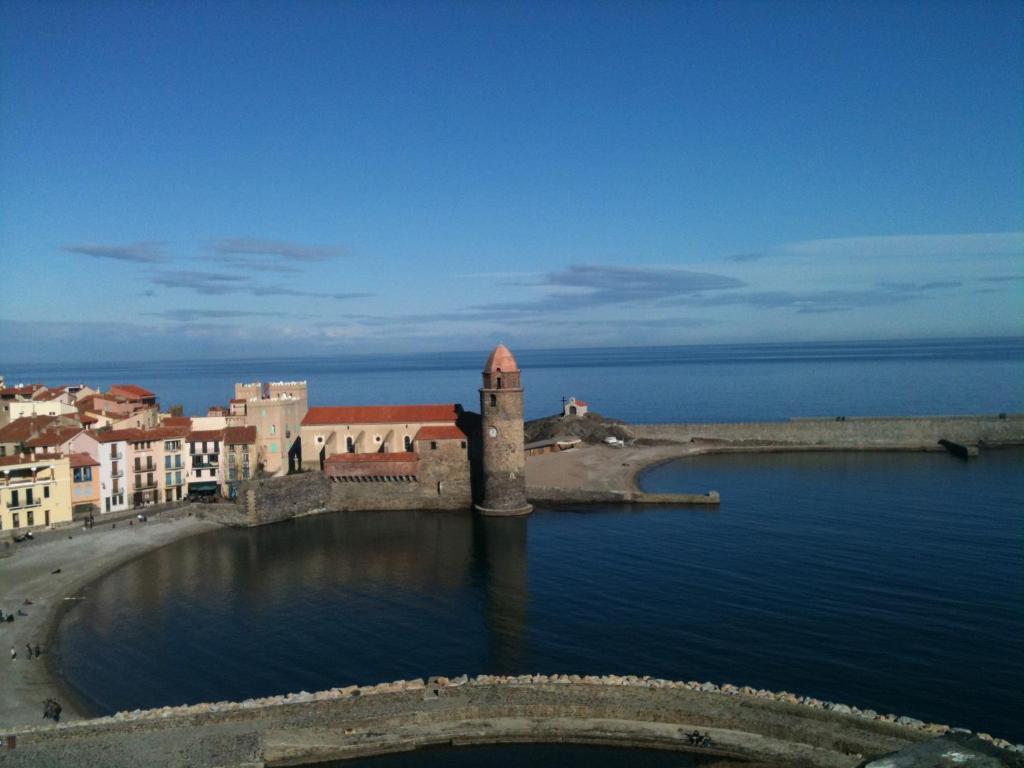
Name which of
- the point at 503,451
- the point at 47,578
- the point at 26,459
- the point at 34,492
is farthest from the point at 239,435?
the point at 503,451

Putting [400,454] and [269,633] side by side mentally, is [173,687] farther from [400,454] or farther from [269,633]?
[400,454]

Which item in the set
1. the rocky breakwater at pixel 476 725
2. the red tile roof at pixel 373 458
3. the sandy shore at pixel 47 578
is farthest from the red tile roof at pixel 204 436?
the rocky breakwater at pixel 476 725

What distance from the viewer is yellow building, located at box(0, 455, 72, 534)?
4478 cm

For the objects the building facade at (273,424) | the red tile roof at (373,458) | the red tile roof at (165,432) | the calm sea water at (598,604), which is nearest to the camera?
the calm sea water at (598,604)

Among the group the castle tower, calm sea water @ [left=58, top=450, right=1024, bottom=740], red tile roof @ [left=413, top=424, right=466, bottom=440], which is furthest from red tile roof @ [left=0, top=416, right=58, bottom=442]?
the castle tower

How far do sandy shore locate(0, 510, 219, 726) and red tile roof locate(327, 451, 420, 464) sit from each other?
944 cm

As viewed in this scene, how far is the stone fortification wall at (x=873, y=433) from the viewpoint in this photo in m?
78.1

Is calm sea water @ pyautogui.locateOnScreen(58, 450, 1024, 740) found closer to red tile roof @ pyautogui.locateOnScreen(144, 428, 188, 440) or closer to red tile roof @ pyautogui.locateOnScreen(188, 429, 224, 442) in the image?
red tile roof @ pyautogui.locateOnScreen(188, 429, 224, 442)

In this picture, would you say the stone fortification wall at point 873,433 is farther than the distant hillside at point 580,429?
No

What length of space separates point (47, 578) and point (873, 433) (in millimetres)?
74786

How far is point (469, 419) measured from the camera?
183 feet

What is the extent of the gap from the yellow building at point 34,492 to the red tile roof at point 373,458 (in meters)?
16.8

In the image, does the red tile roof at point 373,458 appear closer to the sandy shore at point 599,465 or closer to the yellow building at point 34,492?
the sandy shore at point 599,465

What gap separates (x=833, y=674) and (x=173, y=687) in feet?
74.1
